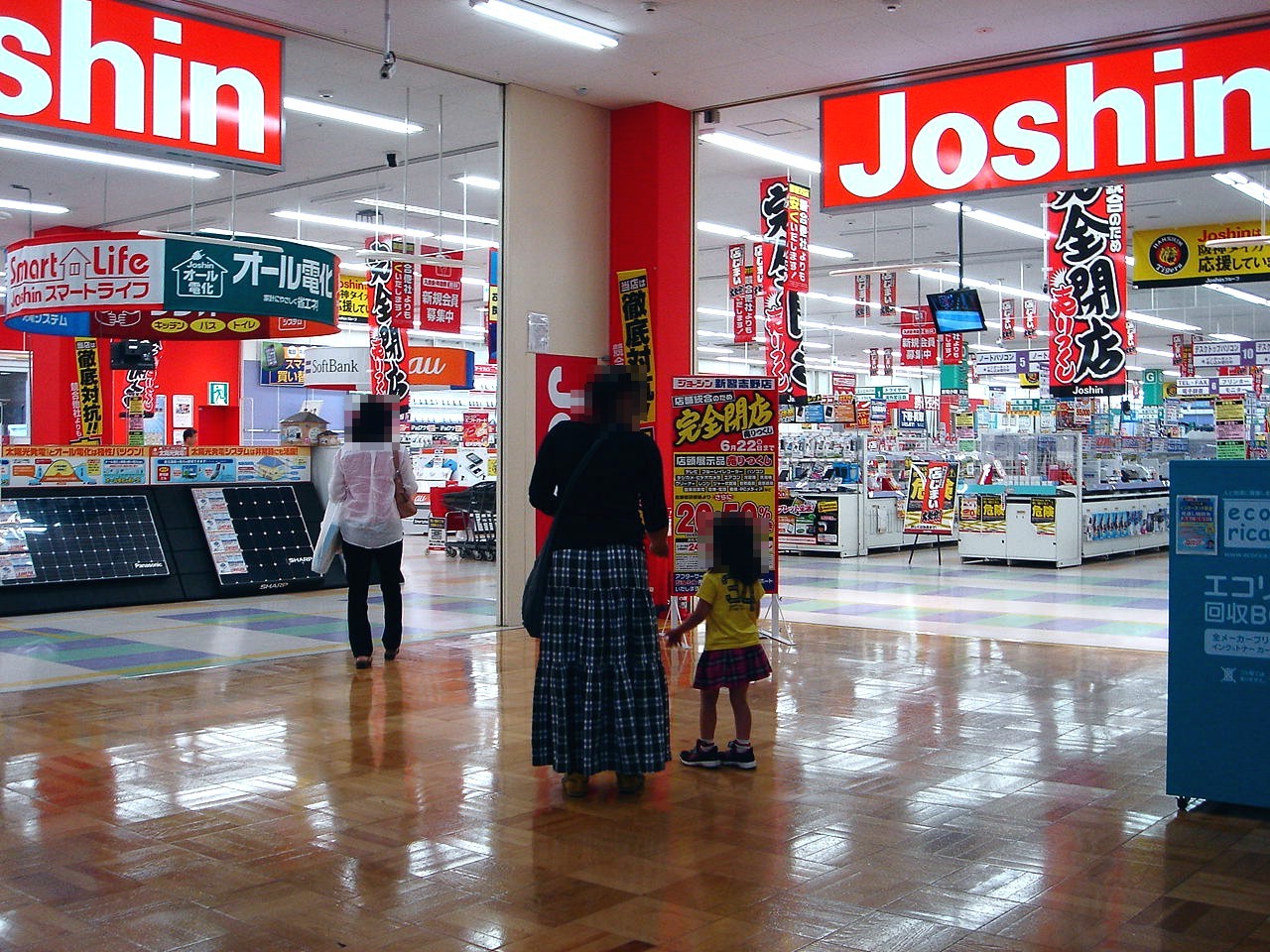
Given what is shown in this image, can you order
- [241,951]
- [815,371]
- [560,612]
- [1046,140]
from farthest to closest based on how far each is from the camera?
[815,371]
[1046,140]
[560,612]
[241,951]

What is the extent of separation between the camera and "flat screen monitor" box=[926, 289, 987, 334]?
15.7m

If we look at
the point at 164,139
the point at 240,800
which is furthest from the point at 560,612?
the point at 164,139

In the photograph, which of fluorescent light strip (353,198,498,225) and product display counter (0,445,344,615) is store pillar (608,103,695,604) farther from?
fluorescent light strip (353,198,498,225)

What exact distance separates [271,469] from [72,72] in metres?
5.82

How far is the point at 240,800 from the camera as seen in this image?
4250mm

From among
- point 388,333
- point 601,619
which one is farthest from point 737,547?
point 388,333

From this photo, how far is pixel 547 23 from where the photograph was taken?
755 cm

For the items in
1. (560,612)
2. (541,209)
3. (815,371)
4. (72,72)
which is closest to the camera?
(560,612)

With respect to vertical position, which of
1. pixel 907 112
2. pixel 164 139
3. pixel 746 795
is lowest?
pixel 746 795

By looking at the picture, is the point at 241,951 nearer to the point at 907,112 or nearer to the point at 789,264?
the point at 907,112

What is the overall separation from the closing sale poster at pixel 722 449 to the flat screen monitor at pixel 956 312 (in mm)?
8676

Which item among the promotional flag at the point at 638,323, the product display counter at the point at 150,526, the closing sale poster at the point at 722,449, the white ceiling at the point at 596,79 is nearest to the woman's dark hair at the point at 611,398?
the closing sale poster at the point at 722,449

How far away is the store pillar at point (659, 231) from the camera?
9461 mm

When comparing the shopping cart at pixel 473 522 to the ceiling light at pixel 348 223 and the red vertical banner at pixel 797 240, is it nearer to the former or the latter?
the ceiling light at pixel 348 223
